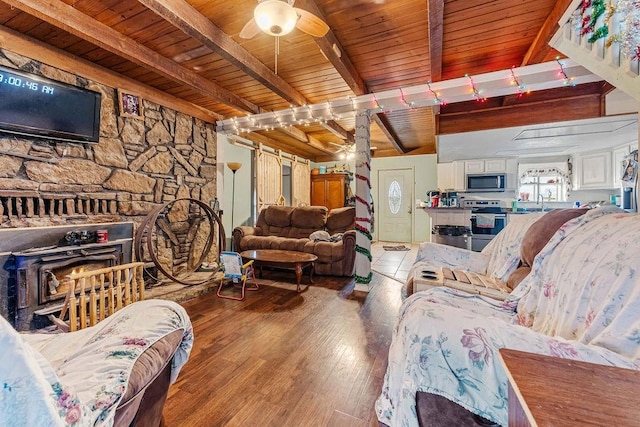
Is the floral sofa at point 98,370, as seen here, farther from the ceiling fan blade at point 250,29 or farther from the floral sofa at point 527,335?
the ceiling fan blade at point 250,29

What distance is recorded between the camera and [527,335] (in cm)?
80

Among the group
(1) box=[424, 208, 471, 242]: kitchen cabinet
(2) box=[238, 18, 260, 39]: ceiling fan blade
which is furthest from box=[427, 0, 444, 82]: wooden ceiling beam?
(1) box=[424, 208, 471, 242]: kitchen cabinet

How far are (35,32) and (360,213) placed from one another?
351 centimetres

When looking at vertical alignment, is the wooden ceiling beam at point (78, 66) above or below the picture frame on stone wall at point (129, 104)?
above

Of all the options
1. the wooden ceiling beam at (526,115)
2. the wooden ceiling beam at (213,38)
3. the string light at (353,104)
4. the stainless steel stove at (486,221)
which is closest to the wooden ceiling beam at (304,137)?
the wooden ceiling beam at (213,38)

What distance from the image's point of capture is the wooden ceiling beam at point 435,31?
1.80 metres

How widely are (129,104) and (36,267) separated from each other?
1976 millimetres

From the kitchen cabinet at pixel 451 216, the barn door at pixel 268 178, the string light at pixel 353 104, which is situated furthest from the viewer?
the barn door at pixel 268 178

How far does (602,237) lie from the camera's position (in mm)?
1139

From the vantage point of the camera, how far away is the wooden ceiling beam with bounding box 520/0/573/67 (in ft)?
6.16

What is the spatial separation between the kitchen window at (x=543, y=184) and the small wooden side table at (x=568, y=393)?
5.78m

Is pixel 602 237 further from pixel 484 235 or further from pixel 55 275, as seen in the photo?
pixel 484 235

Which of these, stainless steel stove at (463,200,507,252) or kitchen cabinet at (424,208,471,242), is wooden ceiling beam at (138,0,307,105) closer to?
kitchen cabinet at (424,208,471,242)

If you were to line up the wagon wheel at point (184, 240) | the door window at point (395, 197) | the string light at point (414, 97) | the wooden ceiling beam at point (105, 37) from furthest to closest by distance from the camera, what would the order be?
the door window at point (395, 197), the wagon wheel at point (184, 240), the string light at point (414, 97), the wooden ceiling beam at point (105, 37)
